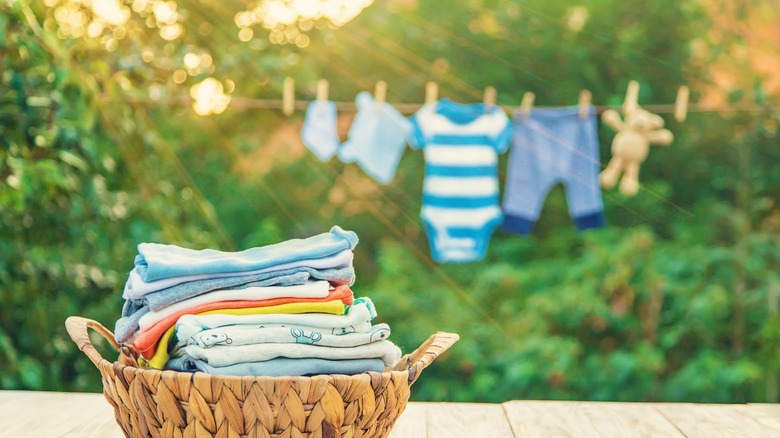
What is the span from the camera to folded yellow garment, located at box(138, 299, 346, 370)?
833 mm

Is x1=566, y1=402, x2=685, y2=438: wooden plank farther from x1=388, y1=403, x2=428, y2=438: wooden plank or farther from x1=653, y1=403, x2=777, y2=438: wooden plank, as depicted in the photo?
x1=388, y1=403, x2=428, y2=438: wooden plank

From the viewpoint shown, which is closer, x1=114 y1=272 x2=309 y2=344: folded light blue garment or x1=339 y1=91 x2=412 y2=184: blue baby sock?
x1=114 y1=272 x2=309 y2=344: folded light blue garment

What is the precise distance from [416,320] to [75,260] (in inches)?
50.9

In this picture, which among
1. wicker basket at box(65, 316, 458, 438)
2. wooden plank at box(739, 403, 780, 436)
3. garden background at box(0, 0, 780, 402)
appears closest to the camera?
wicker basket at box(65, 316, 458, 438)

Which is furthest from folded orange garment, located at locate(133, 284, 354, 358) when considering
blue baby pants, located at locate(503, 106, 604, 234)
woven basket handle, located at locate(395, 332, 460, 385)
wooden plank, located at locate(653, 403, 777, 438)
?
blue baby pants, located at locate(503, 106, 604, 234)

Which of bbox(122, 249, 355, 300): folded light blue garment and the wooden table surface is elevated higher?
bbox(122, 249, 355, 300): folded light blue garment

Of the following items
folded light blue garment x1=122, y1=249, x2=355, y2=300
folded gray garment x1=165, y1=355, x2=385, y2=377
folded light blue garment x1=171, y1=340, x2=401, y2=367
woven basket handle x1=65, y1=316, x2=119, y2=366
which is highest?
folded light blue garment x1=122, y1=249, x2=355, y2=300

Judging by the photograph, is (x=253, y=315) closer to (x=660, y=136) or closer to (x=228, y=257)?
(x=228, y=257)

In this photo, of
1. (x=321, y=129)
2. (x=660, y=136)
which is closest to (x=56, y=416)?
(x=321, y=129)

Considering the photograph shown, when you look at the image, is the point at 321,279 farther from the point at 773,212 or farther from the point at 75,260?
the point at 773,212

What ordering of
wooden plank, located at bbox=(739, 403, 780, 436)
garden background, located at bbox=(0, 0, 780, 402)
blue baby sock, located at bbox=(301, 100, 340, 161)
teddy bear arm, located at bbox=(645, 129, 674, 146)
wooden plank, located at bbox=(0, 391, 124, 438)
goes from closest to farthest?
wooden plank, located at bbox=(0, 391, 124, 438), wooden plank, located at bbox=(739, 403, 780, 436), teddy bear arm, located at bbox=(645, 129, 674, 146), blue baby sock, located at bbox=(301, 100, 340, 161), garden background, located at bbox=(0, 0, 780, 402)

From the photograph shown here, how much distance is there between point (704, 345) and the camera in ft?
10.2

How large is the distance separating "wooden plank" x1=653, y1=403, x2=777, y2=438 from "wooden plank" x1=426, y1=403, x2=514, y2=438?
0.21 metres

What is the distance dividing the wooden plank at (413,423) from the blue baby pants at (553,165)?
5.46ft
